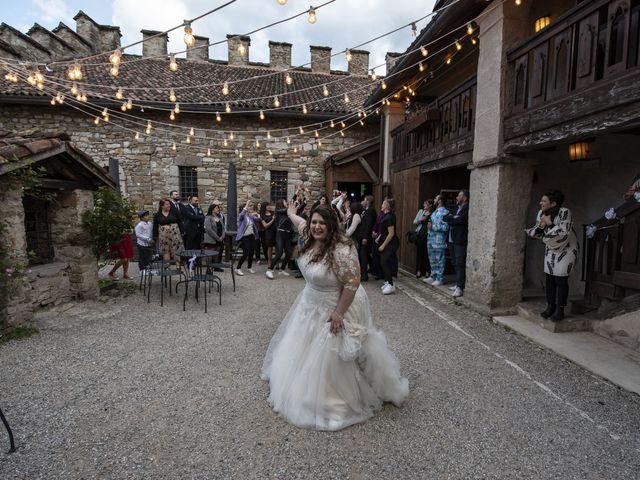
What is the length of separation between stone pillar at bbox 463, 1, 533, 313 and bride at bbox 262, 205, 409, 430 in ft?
10.1

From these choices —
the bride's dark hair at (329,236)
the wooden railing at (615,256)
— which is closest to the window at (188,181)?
the bride's dark hair at (329,236)

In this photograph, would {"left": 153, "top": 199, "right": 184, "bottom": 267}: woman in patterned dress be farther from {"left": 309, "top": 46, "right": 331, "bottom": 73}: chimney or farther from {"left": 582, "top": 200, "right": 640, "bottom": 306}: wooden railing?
{"left": 309, "top": 46, "right": 331, "bottom": 73}: chimney

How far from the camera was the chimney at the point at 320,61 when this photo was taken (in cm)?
1636

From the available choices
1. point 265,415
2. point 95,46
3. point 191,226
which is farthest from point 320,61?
point 265,415

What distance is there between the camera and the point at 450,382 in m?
3.41

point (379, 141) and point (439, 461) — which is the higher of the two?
point (379, 141)

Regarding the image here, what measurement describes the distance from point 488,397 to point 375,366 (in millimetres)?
1149

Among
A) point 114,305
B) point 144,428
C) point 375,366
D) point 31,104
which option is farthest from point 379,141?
point 31,104

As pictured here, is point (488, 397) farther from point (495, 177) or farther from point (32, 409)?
point (32, 409)

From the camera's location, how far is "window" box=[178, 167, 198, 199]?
13.0 m

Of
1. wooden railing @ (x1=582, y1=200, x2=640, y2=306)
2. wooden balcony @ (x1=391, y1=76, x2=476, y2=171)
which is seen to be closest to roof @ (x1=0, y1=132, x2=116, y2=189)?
wooden balcony @ (x1=391, y1=76, x2=476, y2=171)

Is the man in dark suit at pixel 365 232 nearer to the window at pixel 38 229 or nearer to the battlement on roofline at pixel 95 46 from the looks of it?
the window at pixel 38 229

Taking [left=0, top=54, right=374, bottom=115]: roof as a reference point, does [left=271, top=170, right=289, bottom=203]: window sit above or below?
below

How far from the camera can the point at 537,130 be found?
14.5 feet
